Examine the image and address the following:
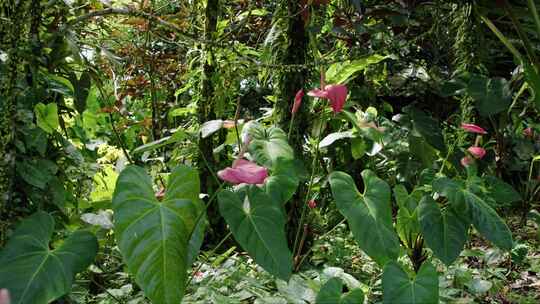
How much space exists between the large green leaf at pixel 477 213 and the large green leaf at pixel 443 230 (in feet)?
0.10

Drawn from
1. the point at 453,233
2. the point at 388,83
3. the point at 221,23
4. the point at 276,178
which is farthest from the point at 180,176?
the point at 388,83

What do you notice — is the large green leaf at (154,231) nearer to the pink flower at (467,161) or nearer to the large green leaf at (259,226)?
the large green leaf at (259,226)

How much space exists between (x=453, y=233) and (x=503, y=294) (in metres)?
0.55

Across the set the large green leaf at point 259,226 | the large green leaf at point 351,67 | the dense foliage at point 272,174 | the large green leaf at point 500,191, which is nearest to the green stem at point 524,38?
the dense foliage at point 272,174

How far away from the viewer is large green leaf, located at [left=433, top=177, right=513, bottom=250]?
1.68 m

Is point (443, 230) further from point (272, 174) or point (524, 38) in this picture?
point (524, 38)


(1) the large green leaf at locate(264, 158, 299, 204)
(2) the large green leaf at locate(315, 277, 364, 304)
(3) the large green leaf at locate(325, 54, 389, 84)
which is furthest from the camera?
(3) the large green leaf at locate(325, 54, 389, 84)

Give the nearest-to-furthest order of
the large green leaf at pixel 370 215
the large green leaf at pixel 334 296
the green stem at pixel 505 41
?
the large green leaf at pixel 334 296 < the large green leaf at pixel 370 215 < the green stem at pixel 505 41

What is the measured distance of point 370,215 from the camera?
→ 1.53 meters

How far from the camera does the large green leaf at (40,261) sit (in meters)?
1.26

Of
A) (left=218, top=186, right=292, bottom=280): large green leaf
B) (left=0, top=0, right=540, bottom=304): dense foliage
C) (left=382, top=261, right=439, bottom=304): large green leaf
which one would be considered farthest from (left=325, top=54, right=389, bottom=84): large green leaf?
(left=382, top=261, right=439, bottom=304): large green leaf

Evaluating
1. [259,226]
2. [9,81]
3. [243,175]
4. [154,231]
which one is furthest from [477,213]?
[9,81]

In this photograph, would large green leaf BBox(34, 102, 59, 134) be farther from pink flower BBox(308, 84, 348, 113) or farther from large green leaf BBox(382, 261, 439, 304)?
large green leaf BBox(382, 261, 439, 304)

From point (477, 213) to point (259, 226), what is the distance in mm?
652
